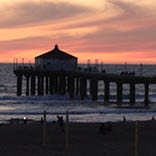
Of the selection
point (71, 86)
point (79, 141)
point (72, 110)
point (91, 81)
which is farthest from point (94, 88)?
point (79, 141)

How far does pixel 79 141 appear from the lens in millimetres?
23375

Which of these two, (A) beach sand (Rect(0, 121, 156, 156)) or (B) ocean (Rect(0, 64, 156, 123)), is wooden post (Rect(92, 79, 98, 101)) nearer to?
(B) ocean (Rect(0, 64, 156, 123))

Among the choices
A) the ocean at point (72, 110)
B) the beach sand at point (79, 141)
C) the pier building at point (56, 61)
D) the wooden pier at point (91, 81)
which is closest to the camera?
the beach sand at point (79, 141)

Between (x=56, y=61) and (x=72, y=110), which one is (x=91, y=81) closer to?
(x=56, y=61)

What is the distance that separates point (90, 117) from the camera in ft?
140

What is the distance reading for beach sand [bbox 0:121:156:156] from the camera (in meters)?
19.5

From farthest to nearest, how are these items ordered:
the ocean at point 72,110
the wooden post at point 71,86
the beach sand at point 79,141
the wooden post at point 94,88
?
the wooden post at point 71,86 → the wooden post at point 94,88 → the ocean at point 72,110 → the beach sand at point 79,141

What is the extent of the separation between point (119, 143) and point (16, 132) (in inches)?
273

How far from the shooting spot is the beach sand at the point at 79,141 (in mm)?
19484

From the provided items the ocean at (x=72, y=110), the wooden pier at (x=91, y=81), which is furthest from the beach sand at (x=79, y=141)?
the wooden pier at (x=91, y=81)

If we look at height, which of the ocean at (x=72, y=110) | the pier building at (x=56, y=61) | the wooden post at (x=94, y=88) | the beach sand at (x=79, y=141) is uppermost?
the pier building at (x=56, y=61)

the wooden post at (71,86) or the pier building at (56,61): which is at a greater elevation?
the pier building at (56,61)

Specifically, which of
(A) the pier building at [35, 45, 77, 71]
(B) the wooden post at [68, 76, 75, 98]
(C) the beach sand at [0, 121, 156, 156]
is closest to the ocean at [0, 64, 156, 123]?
(B) the wooden post at [68, 76, 75, 98]

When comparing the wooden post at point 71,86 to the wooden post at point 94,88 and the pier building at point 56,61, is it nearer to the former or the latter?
the pier building at point 56,61
